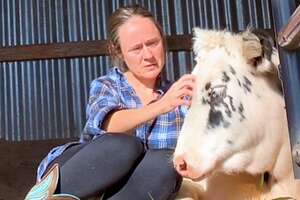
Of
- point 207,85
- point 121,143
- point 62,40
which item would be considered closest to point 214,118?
point 207,85

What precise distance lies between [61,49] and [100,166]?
273 cm

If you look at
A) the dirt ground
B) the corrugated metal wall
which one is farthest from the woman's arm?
the corrugated metal wall

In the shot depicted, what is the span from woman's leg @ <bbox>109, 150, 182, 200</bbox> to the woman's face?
1.58ft

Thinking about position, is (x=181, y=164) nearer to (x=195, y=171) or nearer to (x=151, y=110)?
(x=195, y=171)

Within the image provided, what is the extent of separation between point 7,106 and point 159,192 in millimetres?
3178

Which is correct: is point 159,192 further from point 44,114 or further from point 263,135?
point 44,114

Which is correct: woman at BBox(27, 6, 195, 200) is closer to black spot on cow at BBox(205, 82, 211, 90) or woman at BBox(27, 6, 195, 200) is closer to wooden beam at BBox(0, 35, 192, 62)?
black spot on cow at BBox(205, 82, 211, 90)

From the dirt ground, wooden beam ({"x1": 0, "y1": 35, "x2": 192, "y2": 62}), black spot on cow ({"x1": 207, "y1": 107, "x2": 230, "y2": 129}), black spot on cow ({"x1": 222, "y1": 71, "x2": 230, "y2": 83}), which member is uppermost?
wooden beam ({"x1": 0, "y1": 35, "x2": 192, "y2": 62})

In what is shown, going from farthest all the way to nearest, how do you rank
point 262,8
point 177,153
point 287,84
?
point 262,8 → point 177,153 → point 287,84

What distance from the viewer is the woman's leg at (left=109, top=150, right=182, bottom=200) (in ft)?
9.60

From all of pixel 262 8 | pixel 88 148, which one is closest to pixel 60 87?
pixel 262 8

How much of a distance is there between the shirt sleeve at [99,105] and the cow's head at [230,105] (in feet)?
1.16

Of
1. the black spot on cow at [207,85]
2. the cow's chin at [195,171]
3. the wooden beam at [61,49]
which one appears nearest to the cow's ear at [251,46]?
the black spot on cow at [207,85]

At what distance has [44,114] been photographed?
5863 millimetres
